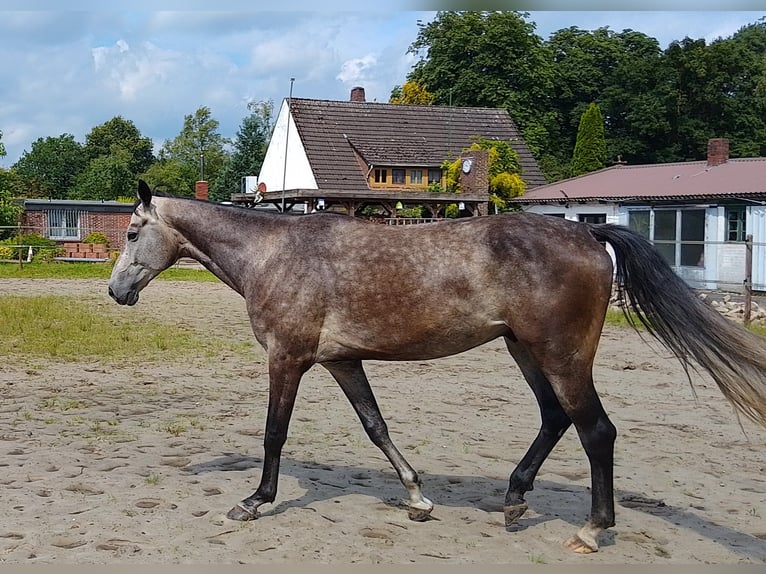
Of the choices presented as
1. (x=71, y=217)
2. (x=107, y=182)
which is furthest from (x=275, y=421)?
(x=107, y=182)

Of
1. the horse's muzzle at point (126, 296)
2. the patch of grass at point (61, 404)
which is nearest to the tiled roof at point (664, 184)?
the patch of grass at point (61, 404)

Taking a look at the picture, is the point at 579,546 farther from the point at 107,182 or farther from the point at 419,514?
the point at 107,182

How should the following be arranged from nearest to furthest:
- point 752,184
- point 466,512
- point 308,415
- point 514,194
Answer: point 466,512 → point 308,415 → point 752,184 → point 514,194

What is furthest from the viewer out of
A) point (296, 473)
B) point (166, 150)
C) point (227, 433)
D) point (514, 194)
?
point (166, 150)

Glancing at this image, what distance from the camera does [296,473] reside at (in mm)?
6207

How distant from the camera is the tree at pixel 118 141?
78.5 m


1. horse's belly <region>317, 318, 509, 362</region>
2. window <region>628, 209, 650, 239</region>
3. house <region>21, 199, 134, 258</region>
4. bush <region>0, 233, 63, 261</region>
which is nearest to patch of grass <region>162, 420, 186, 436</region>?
horse's belly <region>317, 318, 509, 362</region>

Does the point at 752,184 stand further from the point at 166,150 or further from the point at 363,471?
the point at 166,150

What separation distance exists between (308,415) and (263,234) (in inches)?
124

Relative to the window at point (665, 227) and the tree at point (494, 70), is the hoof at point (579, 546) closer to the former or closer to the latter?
the window at point (665, 227)

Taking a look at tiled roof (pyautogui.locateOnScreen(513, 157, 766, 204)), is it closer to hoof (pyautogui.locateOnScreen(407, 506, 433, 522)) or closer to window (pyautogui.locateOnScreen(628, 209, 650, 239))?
window (pyautogui.locateOnScreen(628, 209, 650, 239))

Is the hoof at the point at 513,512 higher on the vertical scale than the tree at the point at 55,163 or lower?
lower

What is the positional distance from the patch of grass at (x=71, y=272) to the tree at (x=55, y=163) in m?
52.7

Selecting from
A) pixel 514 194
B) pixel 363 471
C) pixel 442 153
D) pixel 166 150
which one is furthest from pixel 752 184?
pixel 166 150
